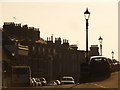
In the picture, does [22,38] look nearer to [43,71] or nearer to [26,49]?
[26,49]

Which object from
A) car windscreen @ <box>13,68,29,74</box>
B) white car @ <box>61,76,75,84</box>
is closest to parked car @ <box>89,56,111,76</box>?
car windscreen @ <box>13,68,29,74</box>

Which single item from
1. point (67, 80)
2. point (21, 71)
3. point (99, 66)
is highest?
point (99, 66)

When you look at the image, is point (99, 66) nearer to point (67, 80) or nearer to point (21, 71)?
point (21, 71)

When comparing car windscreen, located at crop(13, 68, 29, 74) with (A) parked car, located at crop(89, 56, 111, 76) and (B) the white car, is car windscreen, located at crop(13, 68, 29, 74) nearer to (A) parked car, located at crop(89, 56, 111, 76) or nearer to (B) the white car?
(A) parked car, located at crop(89, 56, 111, 76)

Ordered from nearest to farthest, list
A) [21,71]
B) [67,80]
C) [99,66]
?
[99,66], [21,71], [67,80]

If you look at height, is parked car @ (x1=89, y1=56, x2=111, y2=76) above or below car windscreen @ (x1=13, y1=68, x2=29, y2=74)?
above

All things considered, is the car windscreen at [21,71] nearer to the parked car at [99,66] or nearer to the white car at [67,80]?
the parked car at [99,66]

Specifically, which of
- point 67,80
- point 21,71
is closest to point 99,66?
point 21,71

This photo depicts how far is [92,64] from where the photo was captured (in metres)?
31.6

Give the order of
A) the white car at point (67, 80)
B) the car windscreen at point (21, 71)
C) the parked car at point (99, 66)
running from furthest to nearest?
the white car at point (67, 80) → the car windscreen at point (21, 71) → the parked car at point (99, 66)

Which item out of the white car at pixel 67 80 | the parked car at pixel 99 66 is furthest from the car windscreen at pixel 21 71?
the white car at pixel 67 80

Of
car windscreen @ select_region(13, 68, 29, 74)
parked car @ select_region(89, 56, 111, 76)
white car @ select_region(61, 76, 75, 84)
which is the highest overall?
parked car @ select_region(89, 56, 111, 76)

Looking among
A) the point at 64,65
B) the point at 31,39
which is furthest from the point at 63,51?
the point at 31,39

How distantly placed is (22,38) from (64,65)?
29492mm
